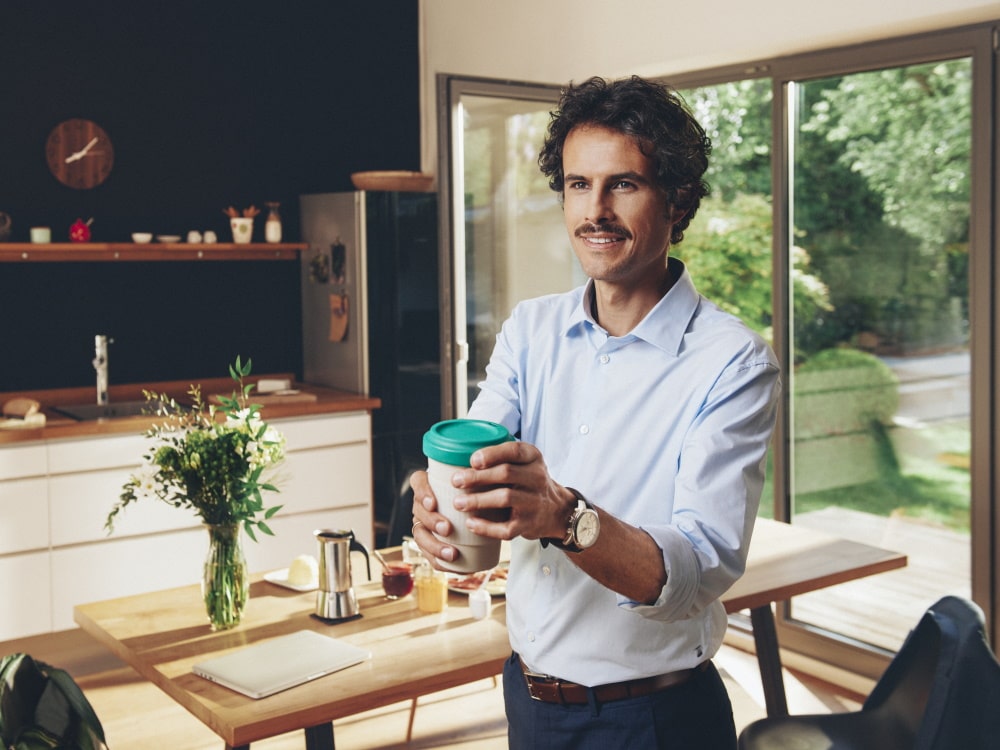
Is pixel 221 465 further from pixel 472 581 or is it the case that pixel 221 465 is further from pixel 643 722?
pixel 643 722

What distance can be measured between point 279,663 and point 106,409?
115 inches

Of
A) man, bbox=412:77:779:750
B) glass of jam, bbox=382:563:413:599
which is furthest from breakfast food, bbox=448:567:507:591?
man, bbox=412:77:779:750

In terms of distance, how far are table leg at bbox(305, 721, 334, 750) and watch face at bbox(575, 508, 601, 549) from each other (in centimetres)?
122

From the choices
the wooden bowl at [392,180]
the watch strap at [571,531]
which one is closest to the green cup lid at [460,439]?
the watch strap at [571,531]

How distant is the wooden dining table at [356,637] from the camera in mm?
2170

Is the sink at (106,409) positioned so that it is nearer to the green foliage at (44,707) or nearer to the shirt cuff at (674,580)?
the green foliage at (44,707)

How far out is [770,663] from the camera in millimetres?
3297

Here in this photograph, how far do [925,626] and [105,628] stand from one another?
1812 mm

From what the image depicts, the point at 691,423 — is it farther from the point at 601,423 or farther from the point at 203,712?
the point at 203,712

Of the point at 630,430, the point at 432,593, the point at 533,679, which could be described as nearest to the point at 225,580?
the point at 432,593

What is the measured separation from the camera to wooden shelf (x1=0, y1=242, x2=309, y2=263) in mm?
4754

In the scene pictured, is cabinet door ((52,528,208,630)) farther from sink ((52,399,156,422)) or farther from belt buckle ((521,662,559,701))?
belt buckle ((521,662,559,701))

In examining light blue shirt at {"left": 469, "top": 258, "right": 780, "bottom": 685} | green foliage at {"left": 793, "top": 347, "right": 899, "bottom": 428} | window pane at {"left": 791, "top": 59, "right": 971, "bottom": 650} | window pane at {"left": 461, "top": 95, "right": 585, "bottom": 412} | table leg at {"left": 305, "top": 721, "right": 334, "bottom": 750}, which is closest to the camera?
light blue shirt at {"left": 469, "top": 258, "right": 780, "bottom": 685}

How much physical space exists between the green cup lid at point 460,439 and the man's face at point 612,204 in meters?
0.34
